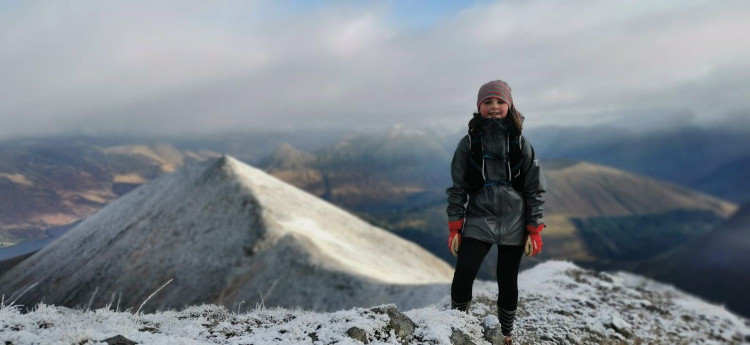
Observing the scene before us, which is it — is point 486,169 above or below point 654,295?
above

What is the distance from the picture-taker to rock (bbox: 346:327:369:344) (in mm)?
6863

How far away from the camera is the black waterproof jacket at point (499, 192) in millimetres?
7746

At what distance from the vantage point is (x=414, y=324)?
7.80 metres

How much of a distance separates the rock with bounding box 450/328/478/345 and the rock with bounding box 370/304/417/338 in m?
0.75

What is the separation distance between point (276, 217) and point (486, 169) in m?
43.2

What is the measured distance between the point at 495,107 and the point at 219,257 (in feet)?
139

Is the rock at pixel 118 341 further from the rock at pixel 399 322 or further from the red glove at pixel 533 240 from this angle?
the red glove at pixel 533 240

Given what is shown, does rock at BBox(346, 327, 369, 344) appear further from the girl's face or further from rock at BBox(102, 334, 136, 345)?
the girl's face

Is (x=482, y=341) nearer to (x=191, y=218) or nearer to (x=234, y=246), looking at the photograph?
(x=234, y=246)

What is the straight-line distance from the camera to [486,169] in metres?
7.82

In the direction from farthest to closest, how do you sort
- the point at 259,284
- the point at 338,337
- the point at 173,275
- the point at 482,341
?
the point at 173,275 < the point at 259,284 < the point at 482,341 < the point at 338,337

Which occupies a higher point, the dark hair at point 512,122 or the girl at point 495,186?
the dark hair at point 512,122

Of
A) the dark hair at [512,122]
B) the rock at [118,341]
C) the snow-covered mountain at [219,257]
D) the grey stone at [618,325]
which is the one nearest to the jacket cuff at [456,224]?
the dark hair at [512,122]

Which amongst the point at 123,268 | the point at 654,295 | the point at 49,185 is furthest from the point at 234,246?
the point at 654,295
